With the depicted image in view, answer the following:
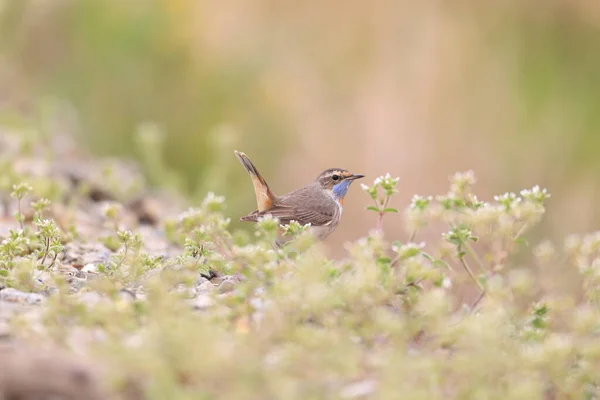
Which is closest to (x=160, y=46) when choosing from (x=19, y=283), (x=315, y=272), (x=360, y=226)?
(x=360, y=226)

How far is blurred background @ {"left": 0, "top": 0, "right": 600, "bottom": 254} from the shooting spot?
363 inches

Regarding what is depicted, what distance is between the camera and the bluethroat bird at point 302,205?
516 cm

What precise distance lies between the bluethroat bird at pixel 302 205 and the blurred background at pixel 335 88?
2541 mm

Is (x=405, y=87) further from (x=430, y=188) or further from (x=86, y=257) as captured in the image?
(x=86, y=257)

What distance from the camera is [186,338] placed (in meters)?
2.23

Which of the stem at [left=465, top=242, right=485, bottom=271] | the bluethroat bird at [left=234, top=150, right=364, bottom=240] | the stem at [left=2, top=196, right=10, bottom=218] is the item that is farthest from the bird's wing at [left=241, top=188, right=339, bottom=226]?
the stem at [left=465, top=242, right=485, bottom=271]

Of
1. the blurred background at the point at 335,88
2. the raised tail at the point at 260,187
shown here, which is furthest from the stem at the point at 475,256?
the blurred background at the point at 335,88

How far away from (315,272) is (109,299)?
2.33 ft

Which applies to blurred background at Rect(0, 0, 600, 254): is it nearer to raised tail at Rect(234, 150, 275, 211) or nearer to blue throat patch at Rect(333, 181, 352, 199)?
blue throat patch at Rect(333, 181, 352, 199)

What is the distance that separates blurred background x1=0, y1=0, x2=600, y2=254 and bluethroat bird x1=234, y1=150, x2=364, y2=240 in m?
2.54

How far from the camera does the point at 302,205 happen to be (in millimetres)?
5316

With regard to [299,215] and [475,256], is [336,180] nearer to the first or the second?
[299,215]

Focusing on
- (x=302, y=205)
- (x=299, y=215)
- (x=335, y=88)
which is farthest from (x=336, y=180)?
(x=335, y=88)

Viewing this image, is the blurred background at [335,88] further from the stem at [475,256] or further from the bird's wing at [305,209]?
the stem at [475,256]
